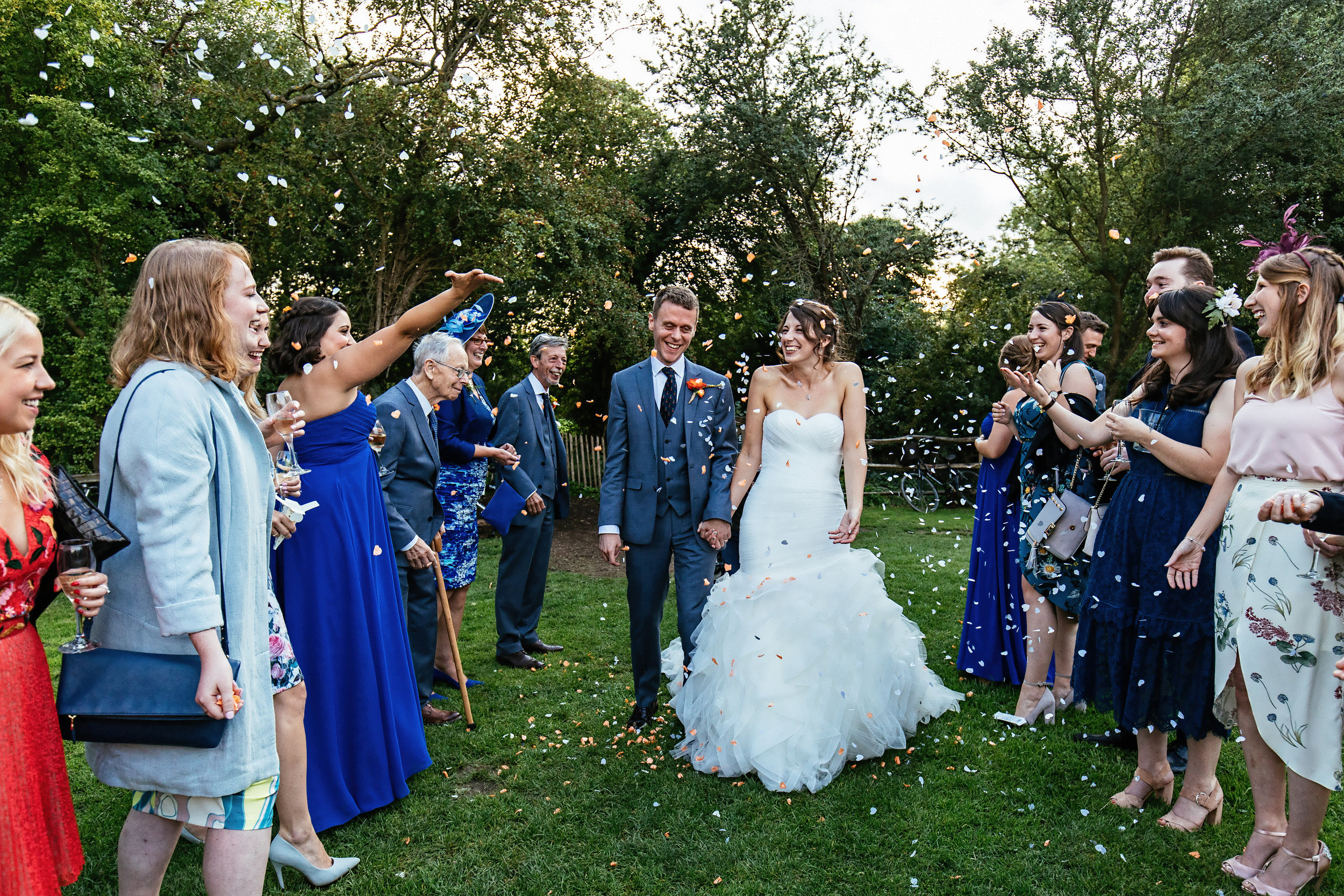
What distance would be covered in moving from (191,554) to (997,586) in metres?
4.51

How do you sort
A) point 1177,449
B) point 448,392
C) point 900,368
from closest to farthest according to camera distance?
1. point 1177,449
2. point 448,392
3. point 900,368

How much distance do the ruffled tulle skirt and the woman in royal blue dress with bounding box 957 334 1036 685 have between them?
1.09m

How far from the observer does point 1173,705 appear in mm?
3193

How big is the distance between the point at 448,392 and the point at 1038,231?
23012mm

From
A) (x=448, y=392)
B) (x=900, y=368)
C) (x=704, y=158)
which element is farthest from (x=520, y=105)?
(x=448, y=392)

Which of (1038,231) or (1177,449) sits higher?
(1038,231)

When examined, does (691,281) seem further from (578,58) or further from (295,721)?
(295,721)

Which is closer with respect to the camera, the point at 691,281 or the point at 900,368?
→ the point at 900,368

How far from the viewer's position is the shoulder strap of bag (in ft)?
6.49

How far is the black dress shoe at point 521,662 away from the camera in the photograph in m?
5.81

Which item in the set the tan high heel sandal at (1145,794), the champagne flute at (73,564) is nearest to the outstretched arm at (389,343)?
the champagne flute at (73,564)

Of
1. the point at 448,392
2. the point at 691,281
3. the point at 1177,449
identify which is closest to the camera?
the point at 1177,449

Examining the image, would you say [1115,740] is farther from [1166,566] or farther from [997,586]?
[1166,566]

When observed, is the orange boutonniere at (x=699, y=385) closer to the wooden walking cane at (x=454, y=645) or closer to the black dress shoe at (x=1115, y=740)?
the wooden walking cane at (x=454, y=645)
